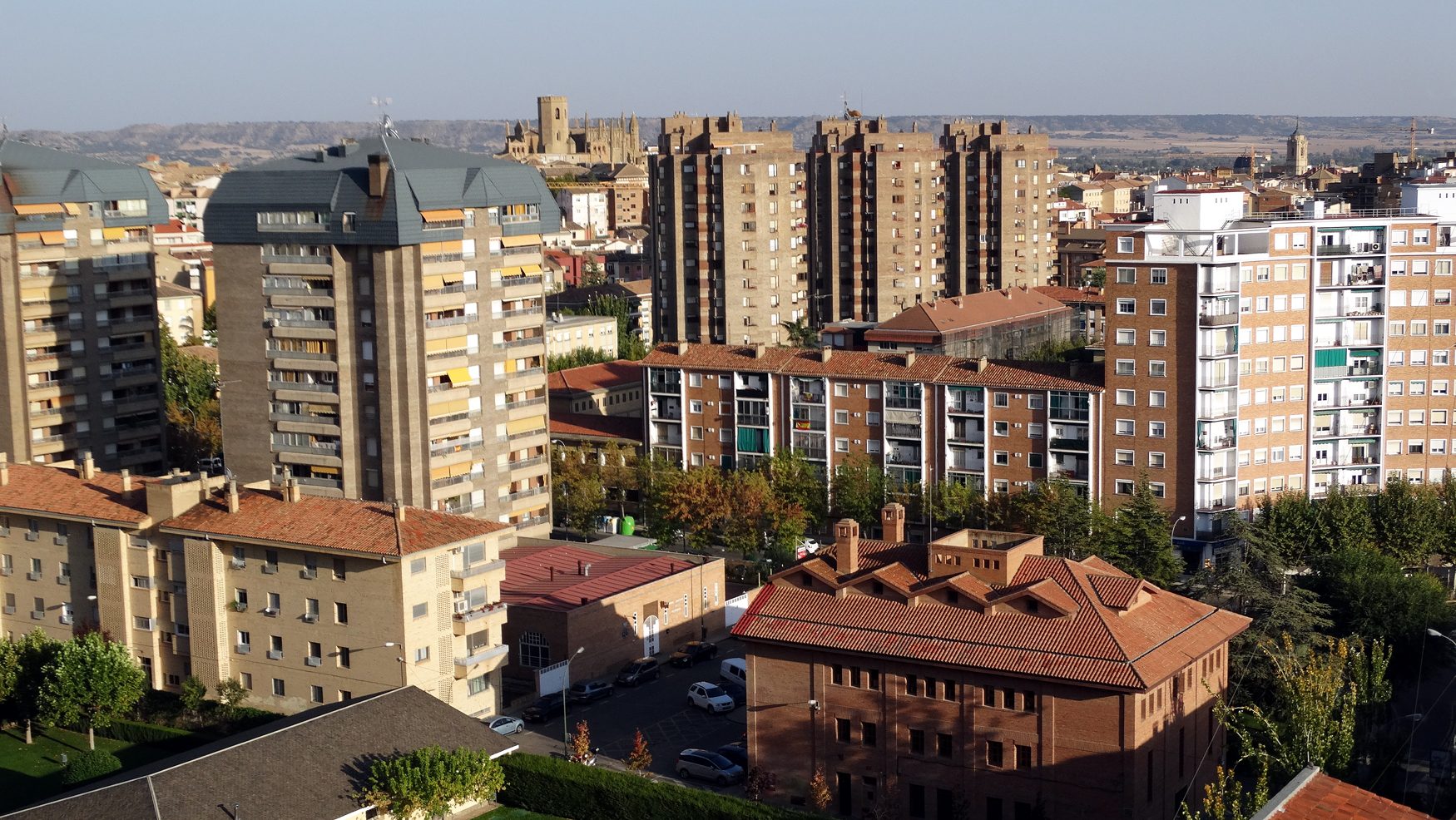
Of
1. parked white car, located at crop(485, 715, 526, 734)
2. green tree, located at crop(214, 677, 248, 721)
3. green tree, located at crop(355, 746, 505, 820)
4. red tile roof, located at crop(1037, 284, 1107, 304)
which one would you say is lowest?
parked white car, located at crop(485, 715, 526, 734)

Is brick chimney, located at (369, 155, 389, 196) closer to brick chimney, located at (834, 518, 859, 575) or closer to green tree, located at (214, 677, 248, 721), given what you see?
green tree, located at (214, 677, 248, 721)

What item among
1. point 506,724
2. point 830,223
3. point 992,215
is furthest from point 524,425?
point 992,215

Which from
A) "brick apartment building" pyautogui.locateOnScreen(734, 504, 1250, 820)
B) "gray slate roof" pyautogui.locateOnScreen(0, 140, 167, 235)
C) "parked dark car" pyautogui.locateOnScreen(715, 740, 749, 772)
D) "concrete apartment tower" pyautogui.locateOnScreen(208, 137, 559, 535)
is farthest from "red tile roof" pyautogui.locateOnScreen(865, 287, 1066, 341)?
"brick apartment building" pyautogui.locateOnScreen(734, 504, 1250, 820)

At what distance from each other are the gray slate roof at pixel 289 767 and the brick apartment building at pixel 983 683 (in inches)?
327

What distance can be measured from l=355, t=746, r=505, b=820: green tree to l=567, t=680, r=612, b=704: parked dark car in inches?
438

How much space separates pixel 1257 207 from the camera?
120562 mm

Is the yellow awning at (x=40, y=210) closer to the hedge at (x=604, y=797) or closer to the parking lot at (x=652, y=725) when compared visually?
the parking lot at (x=652, y=725)

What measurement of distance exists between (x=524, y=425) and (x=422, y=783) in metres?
28.0

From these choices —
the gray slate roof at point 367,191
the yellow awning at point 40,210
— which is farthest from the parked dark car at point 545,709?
the yellow awning at point 40,210

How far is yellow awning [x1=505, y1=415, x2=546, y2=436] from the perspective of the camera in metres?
67.8

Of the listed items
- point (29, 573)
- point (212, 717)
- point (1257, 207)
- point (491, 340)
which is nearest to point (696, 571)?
point (491, 340)

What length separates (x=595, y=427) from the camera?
83312 mm

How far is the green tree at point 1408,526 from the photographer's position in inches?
2520

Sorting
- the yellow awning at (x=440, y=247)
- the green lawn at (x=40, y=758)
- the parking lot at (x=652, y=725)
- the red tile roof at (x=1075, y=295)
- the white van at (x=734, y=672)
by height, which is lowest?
the green lawn at (x=40, y=758)
